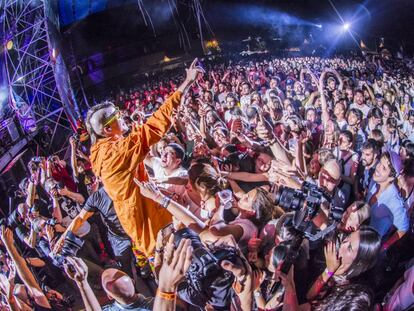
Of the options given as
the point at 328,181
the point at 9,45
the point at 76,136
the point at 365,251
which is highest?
the point at 9,45

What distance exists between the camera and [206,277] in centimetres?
196

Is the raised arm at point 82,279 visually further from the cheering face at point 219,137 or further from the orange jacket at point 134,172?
the cheering face at point 219,137

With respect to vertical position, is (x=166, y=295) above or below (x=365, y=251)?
above

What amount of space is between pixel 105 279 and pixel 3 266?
757 millimetres

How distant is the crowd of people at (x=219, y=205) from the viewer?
2.03 meters

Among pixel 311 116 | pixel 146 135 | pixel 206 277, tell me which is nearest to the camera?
pixel 146 135

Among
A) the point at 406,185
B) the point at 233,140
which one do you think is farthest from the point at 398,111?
the point at 233,140

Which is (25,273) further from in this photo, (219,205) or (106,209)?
(219,205)

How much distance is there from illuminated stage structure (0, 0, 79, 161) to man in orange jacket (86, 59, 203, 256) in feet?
0.94

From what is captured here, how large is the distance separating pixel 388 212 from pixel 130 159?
6.30 feet

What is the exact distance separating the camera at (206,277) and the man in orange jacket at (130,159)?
0.26 m

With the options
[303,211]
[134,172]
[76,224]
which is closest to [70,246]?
[76,224]

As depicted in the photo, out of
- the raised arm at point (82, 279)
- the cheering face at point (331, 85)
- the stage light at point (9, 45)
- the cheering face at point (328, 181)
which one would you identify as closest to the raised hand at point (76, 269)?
the raised arm at point (82, 279)

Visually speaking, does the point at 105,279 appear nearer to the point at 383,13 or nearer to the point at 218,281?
the point at 218,281
